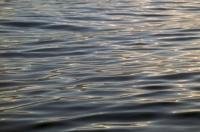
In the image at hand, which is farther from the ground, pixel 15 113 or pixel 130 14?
pixel 15 113

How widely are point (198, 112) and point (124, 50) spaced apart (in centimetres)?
331

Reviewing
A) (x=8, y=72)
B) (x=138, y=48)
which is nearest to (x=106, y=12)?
(x=138, y=48)

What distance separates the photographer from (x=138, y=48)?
26.6ft

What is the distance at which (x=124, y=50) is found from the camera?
26.1ft

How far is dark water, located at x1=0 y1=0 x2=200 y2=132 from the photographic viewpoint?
4.66 m

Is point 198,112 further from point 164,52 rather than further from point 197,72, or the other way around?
point 164,52

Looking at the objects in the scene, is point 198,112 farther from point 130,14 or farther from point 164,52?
point 130,14

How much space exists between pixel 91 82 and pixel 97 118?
4.38 ft

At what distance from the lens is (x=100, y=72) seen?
6516 mm

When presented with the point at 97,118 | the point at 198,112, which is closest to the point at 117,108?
the point at 97,118

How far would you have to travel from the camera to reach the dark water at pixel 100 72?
4664mm

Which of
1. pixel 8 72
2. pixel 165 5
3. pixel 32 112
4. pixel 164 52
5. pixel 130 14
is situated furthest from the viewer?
pixel 165 5

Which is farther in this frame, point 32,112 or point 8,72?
point 8,72

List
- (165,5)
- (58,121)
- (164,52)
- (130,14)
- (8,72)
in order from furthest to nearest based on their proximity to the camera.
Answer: (165,5)
(130,14)
(164,52)
(8,72)
(58,121)
